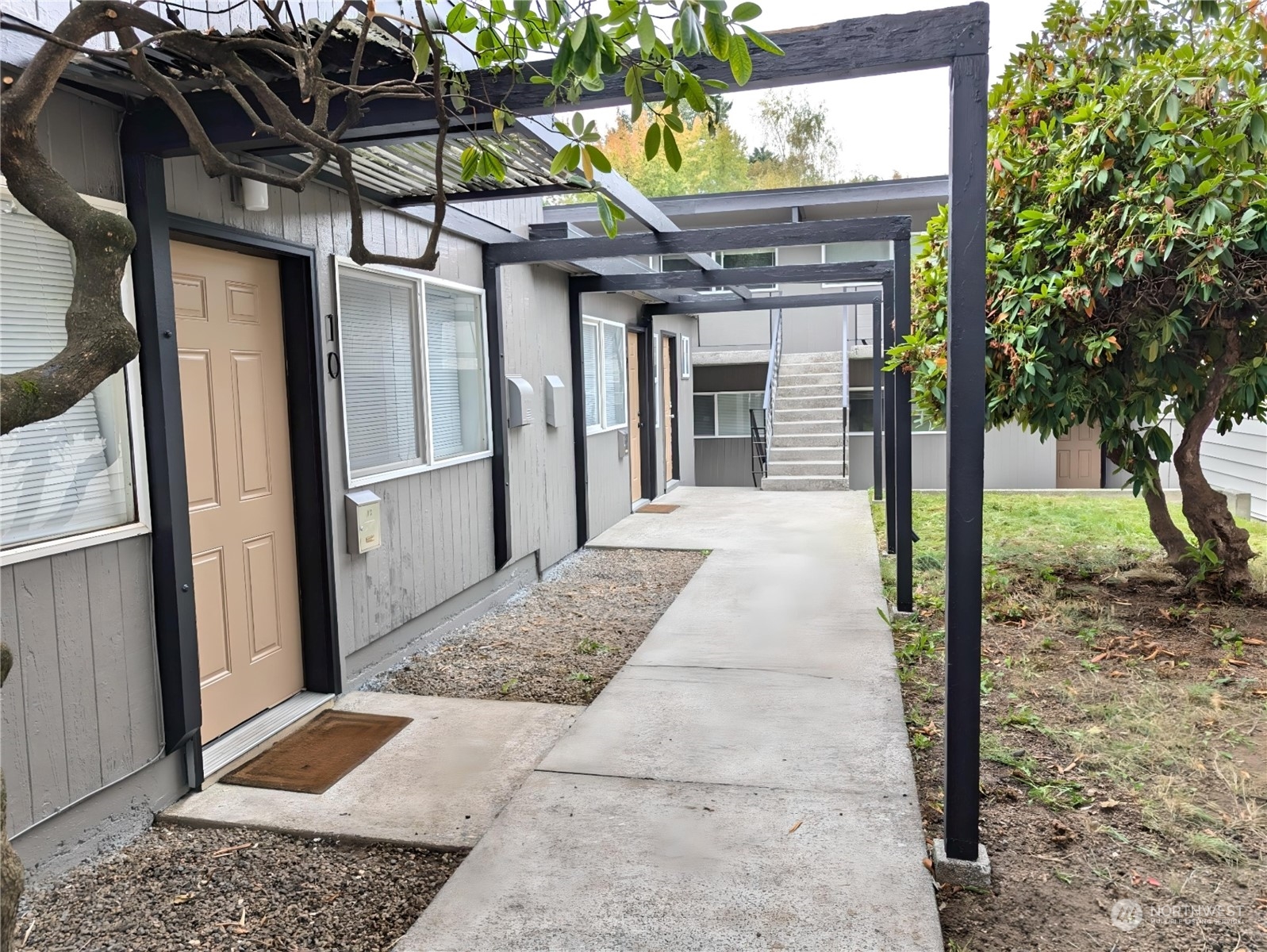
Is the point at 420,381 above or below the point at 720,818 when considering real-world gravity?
above

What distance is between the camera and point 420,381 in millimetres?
5754

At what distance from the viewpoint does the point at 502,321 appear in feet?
23.3

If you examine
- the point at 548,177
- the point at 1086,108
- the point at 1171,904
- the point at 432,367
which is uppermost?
the point at 1086,108

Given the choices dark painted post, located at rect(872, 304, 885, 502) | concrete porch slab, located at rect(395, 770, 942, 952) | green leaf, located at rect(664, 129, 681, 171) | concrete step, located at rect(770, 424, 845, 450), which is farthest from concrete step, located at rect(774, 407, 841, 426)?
green leaf, located at rect(664, 129, 681, 171)

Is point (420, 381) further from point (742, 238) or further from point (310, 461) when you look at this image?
point (742, 238)

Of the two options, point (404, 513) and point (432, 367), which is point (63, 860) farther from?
point (432, 367)

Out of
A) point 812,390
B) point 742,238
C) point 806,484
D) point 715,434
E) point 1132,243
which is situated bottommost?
point 806,484

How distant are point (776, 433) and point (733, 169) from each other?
953 inches

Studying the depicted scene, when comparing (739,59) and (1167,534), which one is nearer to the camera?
(739,59)

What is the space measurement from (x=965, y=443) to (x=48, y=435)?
2946 millimetres

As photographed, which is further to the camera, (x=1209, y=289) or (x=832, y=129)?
(x=832, y=129)

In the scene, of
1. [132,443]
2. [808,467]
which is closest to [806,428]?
[808,467]

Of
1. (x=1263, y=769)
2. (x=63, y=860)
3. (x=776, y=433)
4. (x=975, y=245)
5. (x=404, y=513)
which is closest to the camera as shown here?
(x=975, y=245)

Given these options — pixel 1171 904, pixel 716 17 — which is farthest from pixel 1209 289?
pixel 716 17
